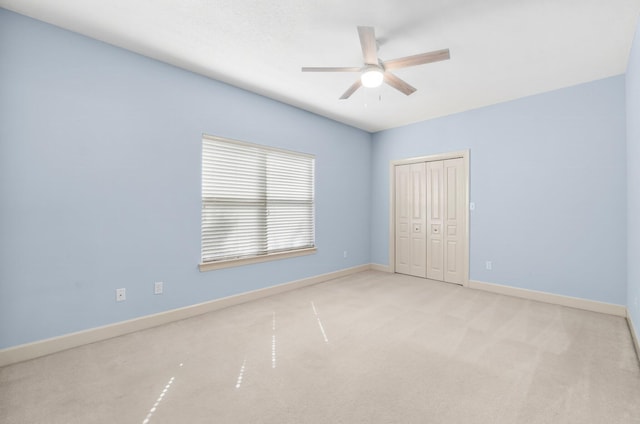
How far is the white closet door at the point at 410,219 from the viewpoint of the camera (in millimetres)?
5191

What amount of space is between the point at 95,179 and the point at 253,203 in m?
1.75

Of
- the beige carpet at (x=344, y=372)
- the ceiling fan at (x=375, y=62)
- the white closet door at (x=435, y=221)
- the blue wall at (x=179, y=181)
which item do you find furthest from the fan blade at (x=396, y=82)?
the beige carpet at (x=344, y=372)

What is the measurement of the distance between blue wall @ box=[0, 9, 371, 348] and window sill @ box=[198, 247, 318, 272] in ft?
0.32

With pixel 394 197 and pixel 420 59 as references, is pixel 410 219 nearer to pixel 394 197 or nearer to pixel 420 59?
pixel 394 197

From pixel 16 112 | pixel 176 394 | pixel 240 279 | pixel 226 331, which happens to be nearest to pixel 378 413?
pixel 176 394

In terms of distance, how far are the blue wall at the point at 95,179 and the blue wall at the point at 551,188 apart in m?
3.62

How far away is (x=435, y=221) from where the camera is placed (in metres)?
5.02

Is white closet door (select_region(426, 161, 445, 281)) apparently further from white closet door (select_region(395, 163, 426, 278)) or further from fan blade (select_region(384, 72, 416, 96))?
fan blade (select_region(384, 72, 416, 96))

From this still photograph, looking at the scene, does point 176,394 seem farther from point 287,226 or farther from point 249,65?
point 249,65

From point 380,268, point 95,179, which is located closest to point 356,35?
point 95,179

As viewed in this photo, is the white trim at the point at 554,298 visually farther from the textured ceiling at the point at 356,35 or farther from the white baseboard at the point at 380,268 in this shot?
the textured ceiling at the point at 356,35

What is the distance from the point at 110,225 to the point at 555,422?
3742mm

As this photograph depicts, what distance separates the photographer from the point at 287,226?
4422mm

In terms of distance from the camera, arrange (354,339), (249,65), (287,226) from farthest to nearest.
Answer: (287,226) → (249,65) → (354,339)
